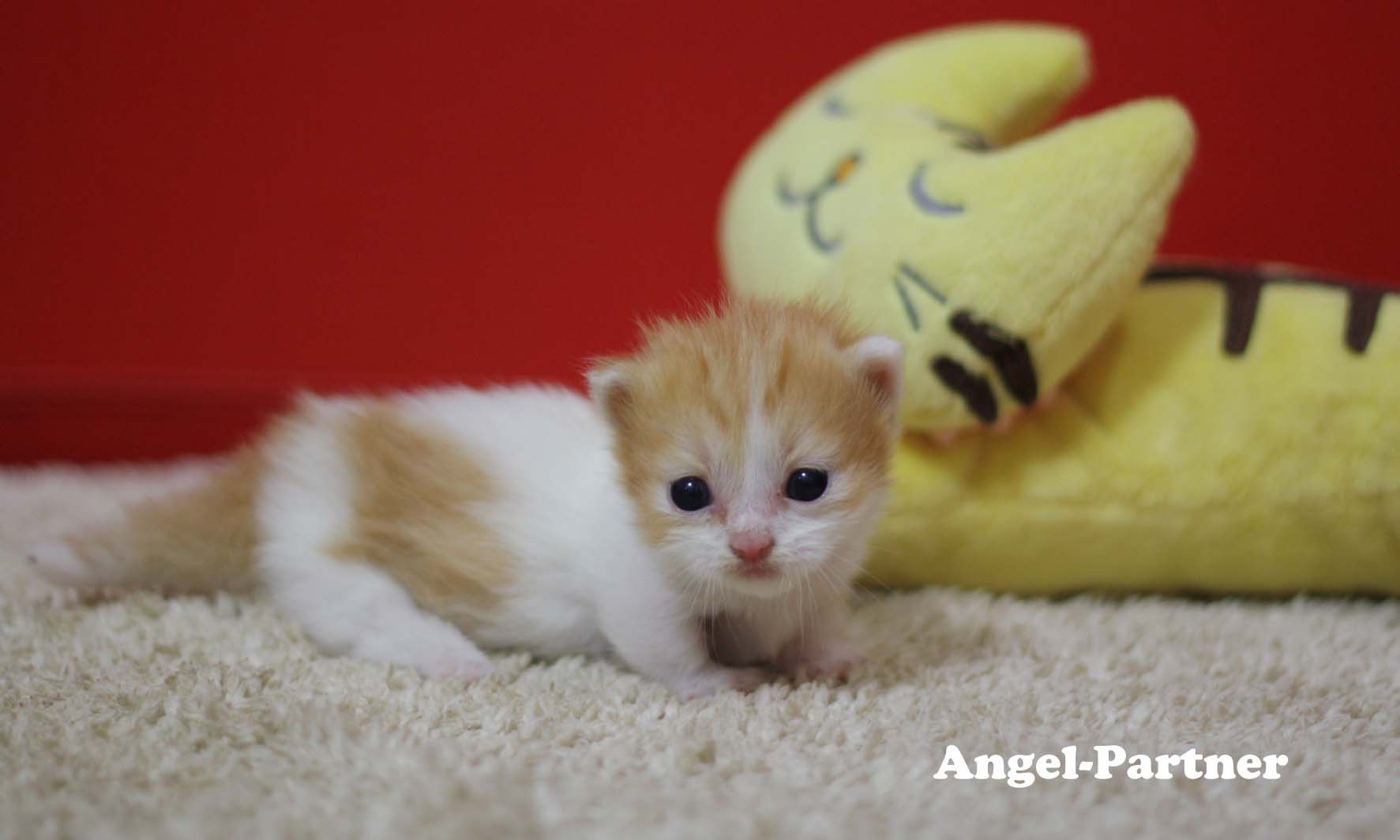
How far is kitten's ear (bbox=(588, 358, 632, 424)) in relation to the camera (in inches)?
39.3

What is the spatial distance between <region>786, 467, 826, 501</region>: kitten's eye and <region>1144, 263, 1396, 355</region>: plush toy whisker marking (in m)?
0.65

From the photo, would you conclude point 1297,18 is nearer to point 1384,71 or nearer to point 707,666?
point 1384,71

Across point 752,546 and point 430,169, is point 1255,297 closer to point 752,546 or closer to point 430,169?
point 752,546

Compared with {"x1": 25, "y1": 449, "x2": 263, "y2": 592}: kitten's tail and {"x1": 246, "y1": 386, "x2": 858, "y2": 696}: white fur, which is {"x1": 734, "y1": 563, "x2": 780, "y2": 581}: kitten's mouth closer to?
{"x1": 246, "y1": 386, "x2": 858, "y2": 696}: white fur

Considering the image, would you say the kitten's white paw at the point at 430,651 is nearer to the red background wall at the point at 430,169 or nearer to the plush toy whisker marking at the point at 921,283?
the plush toy whisker marking at the point at 921,283

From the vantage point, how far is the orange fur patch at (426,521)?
1.11 m

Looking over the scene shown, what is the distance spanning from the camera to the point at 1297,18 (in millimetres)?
1845

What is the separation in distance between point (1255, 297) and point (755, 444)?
0.77 meters

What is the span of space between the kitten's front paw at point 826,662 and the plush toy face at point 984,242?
0.98 ft

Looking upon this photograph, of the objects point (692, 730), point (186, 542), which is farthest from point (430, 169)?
point (692, 730)

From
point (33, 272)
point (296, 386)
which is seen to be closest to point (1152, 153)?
point (296, 386)

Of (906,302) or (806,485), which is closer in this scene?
(806,485)

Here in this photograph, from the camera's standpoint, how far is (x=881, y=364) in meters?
0.99

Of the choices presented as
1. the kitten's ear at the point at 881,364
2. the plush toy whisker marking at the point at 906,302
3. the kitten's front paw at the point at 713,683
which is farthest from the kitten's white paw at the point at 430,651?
the plush toy whisker marking at the point at 906,302
